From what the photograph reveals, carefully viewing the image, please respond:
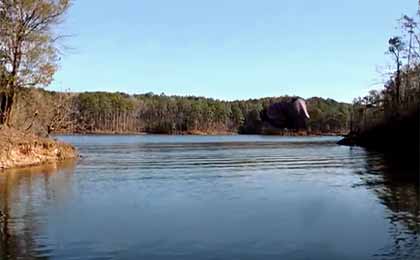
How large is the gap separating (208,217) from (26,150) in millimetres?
23342

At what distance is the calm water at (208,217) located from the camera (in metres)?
13.0

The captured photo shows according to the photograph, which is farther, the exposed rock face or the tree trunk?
the tree trunk

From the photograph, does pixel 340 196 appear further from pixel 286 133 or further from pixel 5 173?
pixel 286 133

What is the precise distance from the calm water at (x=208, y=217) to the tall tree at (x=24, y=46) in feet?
37.2

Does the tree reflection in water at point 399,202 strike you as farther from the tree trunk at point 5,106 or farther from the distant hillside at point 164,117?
the distant hillside at point 164,117

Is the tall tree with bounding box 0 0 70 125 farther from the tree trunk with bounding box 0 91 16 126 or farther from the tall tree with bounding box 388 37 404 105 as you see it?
the tall tree with bounding box 388 37 404 105

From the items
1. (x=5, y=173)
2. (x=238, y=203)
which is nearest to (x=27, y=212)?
(x=238, y=203)

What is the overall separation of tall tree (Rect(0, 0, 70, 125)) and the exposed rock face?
3078 millimetres

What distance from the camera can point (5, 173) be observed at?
30484mm

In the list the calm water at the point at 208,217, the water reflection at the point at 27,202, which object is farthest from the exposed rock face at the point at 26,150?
the calm water at the point at 208,217

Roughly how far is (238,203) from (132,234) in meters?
6.20

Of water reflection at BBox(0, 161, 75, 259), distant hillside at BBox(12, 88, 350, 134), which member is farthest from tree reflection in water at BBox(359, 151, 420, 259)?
distant hillside at BBox(12, 88, 350, 134)

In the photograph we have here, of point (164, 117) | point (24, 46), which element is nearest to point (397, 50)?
point (24, 46)

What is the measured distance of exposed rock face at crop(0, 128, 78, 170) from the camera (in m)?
34.3
